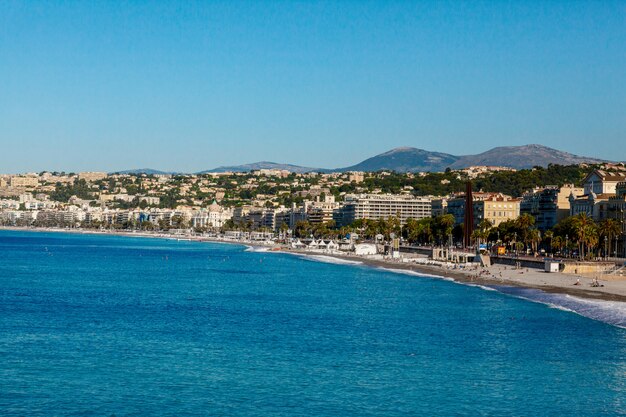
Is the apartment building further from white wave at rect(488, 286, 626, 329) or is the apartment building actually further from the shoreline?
white wave at rect(488, 286, 626, 329)

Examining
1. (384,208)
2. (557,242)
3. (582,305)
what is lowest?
(582,305)

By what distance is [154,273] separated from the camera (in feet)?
247

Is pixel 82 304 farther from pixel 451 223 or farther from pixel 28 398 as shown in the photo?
pixel 451 223

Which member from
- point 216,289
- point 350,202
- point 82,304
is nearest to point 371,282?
point 216,289

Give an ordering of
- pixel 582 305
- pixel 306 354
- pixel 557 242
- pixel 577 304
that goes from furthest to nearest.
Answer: pixel 557 242
pixel 577 304
pixel 582 305
pixel 306 354

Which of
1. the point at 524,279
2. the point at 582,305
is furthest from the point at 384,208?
the point at 582,305

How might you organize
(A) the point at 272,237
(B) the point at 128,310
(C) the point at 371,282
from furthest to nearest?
(A) the point at 272,237
(C) the point at 371,282
(B) the point at 128,310

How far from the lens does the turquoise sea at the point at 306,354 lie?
24.5m

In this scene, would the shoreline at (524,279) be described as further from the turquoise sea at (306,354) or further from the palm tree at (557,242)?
the palm tree at (557,242)

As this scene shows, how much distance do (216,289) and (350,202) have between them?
365ft

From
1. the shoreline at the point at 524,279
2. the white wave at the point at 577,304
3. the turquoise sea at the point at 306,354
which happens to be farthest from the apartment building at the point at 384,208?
the turquoise sea at the point at 306,354

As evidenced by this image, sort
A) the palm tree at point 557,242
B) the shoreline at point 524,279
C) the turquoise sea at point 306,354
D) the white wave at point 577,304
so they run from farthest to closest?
the palm tree at point 557,242, the shoreline at point 524,279, the white wave at point 577,304, the turquoise sea at point 306,354

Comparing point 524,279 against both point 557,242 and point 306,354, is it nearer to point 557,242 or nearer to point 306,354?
point 557,242

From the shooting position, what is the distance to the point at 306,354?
31.2 m
